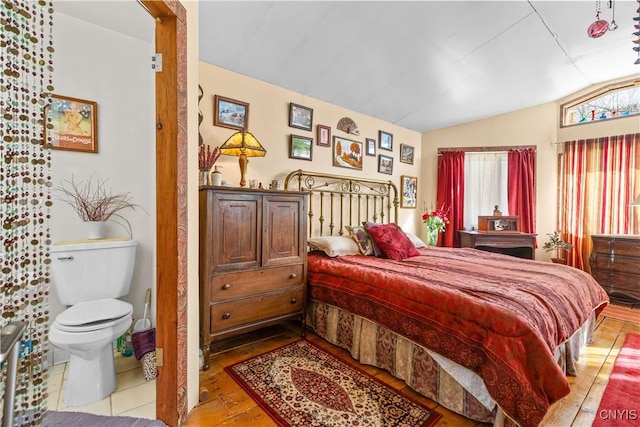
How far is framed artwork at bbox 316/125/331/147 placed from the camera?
3.47 meters

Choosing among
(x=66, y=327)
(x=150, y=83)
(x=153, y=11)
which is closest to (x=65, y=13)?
(x=150, y=83)

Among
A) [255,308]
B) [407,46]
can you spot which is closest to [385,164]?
A: [407,46]

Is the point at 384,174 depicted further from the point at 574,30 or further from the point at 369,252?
the point at 574,30

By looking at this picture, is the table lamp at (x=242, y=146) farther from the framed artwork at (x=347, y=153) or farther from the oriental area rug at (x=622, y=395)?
the oriental area rug at (x=622, y=395)

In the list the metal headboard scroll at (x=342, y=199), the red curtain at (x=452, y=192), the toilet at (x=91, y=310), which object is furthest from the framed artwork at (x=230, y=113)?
the red curtain at (x=452, y=192)

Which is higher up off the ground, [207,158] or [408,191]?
[207,158]

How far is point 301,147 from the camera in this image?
330cm

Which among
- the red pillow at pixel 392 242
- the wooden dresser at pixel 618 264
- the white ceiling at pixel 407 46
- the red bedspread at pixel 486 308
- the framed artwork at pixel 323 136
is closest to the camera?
the red bedspread at pixel 486 308

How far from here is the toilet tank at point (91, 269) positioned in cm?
187

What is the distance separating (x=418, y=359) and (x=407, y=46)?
103 inches

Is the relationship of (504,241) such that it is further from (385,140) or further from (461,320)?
(461,320)

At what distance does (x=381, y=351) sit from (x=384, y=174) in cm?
278

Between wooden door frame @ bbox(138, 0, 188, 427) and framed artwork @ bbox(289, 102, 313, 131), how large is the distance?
5.95 feet

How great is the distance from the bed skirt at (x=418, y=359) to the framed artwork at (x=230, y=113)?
1.87m
